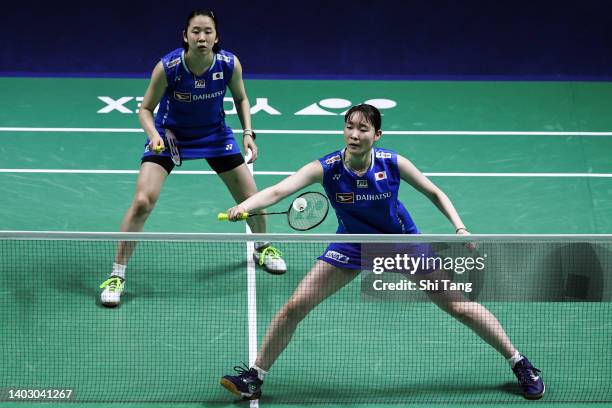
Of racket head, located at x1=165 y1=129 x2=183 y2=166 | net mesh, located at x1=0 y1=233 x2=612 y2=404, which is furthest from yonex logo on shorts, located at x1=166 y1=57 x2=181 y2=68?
net mesh, located at x1=0 y1=233 x2=612 y2=404

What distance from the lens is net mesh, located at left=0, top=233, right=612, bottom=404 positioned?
6480mm

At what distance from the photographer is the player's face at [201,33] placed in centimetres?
736

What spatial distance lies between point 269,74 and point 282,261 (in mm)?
5070

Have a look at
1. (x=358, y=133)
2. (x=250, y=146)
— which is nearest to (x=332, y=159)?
(x=358, y=133)

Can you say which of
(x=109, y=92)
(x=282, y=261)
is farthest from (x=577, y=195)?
(x=109, y=92)

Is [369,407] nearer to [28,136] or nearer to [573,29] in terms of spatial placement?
[28,136]

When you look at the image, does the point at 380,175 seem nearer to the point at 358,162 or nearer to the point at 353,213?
the point at 358,162

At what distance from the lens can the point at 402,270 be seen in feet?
20.2

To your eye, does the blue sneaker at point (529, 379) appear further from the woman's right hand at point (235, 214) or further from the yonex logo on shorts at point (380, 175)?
the woman's right hand at point (235, 214)

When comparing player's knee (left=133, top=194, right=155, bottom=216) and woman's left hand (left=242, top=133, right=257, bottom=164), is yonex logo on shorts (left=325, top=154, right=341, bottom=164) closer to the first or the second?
woman's left hand (left=242, top=133, right=257, bottom=164)

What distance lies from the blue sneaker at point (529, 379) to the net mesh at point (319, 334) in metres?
0.08

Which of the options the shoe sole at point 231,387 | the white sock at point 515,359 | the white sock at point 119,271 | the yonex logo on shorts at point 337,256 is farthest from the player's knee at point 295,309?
the white sock at point 119,271

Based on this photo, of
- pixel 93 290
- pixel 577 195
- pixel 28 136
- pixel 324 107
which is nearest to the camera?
pixel 93 290

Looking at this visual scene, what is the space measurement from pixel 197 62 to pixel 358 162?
186cm
